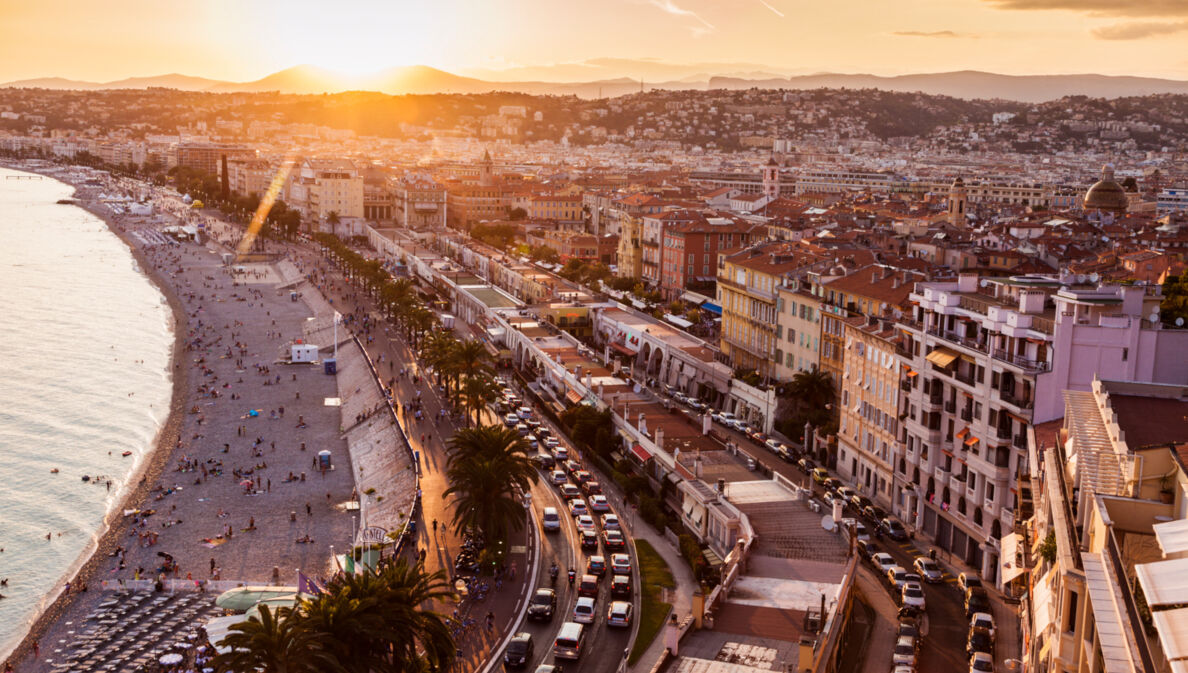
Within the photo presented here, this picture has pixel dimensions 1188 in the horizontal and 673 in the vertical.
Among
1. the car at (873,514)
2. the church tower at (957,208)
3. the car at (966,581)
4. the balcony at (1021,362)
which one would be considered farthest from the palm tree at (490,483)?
the church tower at (957,208)

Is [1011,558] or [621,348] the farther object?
[621,348]

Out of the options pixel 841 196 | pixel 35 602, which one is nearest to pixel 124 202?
pixel 841 196

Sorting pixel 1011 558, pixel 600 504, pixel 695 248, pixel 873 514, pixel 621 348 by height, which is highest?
pixel 695 248

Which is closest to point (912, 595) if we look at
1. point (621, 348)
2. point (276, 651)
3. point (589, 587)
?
point (589, 587)

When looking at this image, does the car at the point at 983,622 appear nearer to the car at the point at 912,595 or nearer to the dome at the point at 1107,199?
the car at the point at 912,595

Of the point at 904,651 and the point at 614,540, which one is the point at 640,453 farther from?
the point at 904,651

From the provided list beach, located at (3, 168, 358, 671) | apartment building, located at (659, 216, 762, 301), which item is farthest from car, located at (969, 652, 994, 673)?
apartment building, located at (659, 216, 762, 301)

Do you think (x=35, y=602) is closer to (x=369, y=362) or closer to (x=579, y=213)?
(x=369, y=362)

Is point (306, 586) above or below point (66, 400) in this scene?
above
